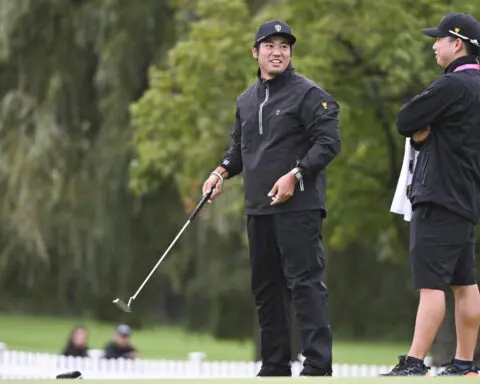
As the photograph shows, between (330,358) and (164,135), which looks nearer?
(330,358)

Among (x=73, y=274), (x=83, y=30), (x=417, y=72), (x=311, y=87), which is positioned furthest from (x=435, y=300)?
(x=73, y=274)

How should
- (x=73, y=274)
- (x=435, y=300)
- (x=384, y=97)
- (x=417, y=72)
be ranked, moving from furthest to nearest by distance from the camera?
(x=73, y=274) < (x=384, y=97) < (x=417, y=72) < (x=435, y=300)

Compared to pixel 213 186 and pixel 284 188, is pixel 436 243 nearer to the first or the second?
pixel 284 188

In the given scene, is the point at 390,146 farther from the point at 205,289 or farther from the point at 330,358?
the point at 205,289

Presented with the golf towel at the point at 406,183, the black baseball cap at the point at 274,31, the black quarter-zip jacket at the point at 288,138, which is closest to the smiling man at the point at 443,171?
the golf towel at the point at 406,183

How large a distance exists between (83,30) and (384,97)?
18.9ft

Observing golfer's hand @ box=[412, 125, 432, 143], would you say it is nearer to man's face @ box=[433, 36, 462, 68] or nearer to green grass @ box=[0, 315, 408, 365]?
man's face @ box=[433, 36, 462, 68]

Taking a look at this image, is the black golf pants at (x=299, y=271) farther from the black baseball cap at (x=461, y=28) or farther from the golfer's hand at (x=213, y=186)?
the black baseball cap at (x=461, y=28)

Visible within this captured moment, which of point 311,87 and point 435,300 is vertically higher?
point 311,87

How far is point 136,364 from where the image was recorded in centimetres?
1816

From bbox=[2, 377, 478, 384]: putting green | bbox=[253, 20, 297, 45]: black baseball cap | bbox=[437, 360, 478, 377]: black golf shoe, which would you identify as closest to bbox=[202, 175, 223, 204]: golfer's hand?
bbox=[253, 20, 297, 45]: black baseball cap

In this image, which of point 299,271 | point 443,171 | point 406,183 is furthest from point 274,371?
point 443,171

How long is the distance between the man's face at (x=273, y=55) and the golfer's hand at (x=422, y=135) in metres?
0.76

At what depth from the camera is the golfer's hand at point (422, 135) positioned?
7.77 m
